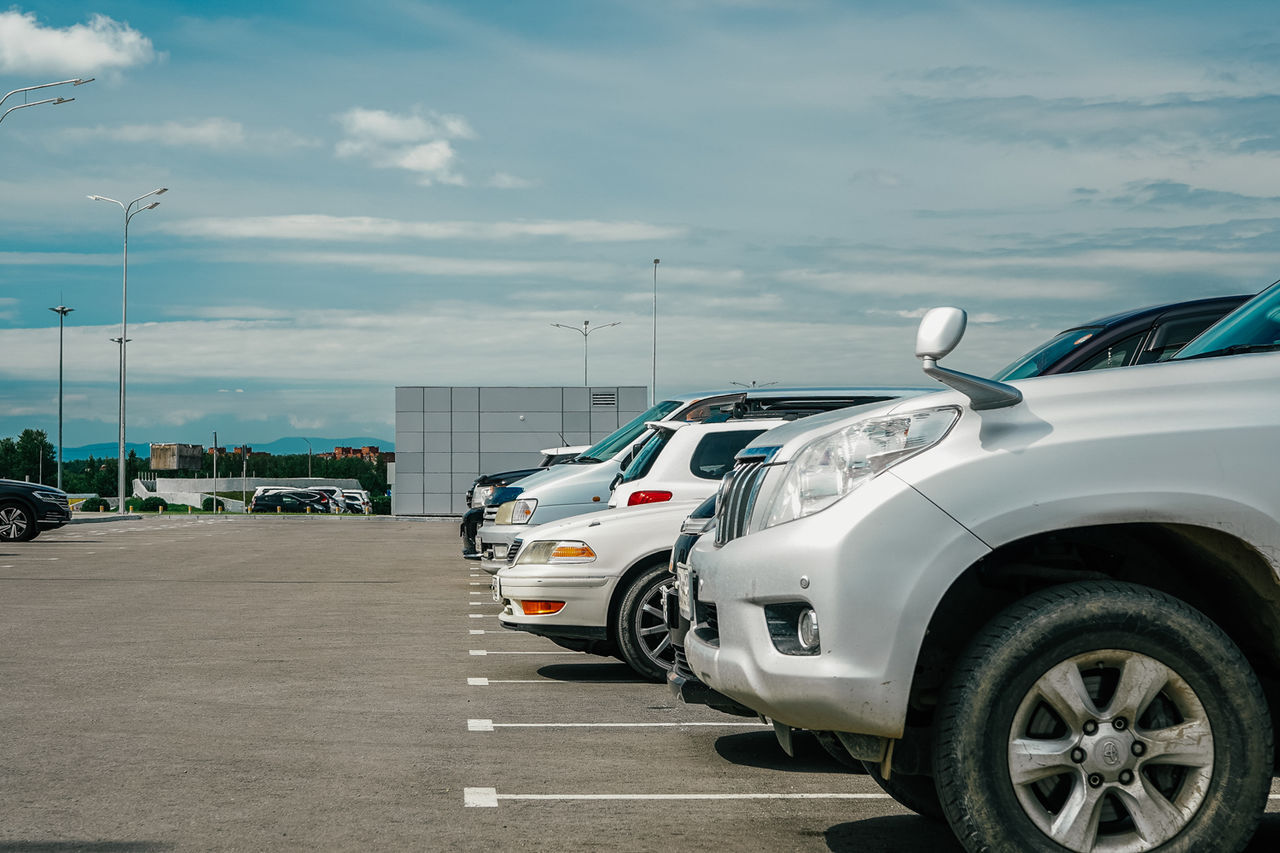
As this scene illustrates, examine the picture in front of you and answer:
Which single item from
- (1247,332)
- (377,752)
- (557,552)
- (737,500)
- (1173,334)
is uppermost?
(1173,334)

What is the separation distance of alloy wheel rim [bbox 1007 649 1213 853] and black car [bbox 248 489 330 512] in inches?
3072

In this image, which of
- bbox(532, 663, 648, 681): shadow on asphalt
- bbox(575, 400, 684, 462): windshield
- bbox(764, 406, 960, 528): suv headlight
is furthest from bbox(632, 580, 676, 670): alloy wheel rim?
bbox(575, 400, 684, 462): windshield

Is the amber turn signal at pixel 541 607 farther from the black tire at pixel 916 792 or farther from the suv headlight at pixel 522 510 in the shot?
the suv headlight at pixel 522 510

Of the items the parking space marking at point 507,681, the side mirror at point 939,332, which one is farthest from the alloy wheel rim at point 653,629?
the side mirror at point 939,332

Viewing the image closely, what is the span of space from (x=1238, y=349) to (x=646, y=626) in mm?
4918

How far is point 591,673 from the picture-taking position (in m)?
9.52

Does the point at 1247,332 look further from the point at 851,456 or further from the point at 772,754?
the point at 772,754

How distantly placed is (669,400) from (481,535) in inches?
88.2

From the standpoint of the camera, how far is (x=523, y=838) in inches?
197

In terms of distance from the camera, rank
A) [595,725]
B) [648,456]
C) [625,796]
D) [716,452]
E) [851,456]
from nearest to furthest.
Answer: [851,456], [625,796], [595,725], [716,452], [648,456]

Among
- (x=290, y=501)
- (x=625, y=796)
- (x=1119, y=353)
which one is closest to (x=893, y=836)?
(x=625, y=796)

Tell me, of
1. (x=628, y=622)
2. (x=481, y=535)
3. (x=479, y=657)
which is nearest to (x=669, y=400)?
(x=481, y=535)

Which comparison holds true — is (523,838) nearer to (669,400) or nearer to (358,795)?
(358,795)

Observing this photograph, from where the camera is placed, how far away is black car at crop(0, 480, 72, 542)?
86.6 ft
